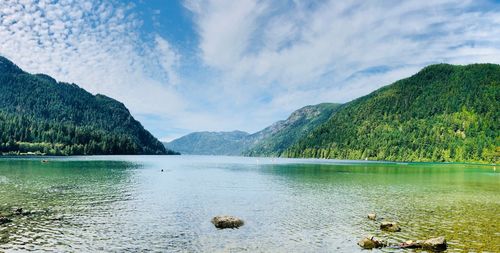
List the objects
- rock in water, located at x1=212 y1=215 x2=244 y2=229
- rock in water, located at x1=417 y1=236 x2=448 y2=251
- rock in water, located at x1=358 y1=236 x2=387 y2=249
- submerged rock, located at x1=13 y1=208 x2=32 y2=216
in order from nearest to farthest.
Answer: rock in water, located at x1=417 y1=236 x2=448 y2=251
rock in water, located at x1=358 y1=236 x2=387 y2=249
rock in water, located at x1=212 y1=215 x2=244 y2=229
submerged rock, located at x1=13 y1=208 x2=32 y2=216

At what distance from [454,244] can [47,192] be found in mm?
65881

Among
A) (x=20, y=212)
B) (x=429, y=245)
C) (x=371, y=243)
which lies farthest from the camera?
(x=20, y=212)

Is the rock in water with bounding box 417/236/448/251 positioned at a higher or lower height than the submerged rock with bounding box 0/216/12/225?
higher

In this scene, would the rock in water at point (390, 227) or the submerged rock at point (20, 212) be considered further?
the submerged rock at point (20, 212)

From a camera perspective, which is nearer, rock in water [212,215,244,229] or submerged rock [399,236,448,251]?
submerged rock [399,236,448,251]

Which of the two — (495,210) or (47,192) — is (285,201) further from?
(47,192)

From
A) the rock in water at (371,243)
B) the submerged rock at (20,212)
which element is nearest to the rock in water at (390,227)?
the rock in water at (371,243)

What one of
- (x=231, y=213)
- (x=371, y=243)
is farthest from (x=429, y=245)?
(x=231, y=213)

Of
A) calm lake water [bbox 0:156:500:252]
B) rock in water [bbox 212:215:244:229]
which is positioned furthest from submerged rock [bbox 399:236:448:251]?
rock in water [bbox 212:215:244:229]

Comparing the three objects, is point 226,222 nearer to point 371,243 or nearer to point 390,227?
point 371,243

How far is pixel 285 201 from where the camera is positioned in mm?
63875

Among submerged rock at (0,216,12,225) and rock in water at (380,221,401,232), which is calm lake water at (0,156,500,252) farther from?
submerged rock at (0,216,12,225)

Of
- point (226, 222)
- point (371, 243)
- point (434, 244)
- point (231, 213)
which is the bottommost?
point (231, 213)

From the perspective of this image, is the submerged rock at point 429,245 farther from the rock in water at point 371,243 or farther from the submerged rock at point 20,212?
the submerged rock at point 20,212
